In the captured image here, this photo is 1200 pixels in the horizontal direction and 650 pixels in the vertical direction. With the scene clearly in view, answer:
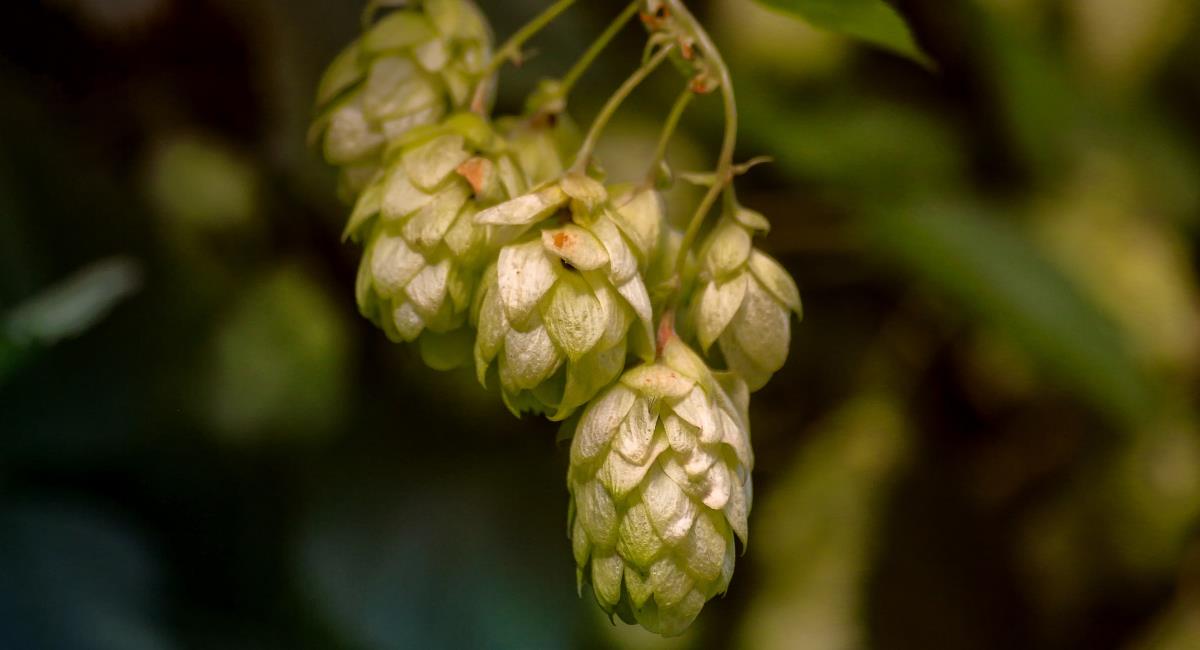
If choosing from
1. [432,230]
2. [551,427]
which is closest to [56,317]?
[432,230]

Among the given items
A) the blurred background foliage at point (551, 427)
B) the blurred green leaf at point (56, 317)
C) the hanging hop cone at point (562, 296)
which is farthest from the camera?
the blurred background foliage at point (551, 427)

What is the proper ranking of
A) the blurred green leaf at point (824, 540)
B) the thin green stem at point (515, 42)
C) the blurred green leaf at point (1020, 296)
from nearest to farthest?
the thin green stem at point (515, 42)
the blurred green leaf at point (1020, 296)
the blurred green leaf at point (824, 540)

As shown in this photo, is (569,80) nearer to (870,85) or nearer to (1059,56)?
(870,85)

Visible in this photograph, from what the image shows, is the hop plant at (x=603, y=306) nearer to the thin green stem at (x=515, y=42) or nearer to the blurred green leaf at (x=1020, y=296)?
the thin green stem at (x=515, y=42)

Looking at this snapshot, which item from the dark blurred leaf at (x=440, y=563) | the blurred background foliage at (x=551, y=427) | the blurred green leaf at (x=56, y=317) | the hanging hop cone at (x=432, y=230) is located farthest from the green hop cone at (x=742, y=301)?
the dark blurred leaf at (x=440, y=563)

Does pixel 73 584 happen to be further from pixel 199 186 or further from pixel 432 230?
pixel 432 230

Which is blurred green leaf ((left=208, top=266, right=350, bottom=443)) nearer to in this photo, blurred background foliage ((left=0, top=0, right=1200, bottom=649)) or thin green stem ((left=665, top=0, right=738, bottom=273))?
blurred background foliage ((left=0, top=0, right=1200, bottom=649))
